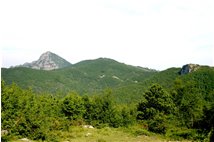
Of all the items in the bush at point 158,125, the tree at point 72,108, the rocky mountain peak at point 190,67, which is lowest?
the bush at point 158,125

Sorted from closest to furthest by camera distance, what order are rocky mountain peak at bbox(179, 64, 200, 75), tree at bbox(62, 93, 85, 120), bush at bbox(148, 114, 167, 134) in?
1. bush at bbox(148, 114, 167, 134)
2. tree at bbox(62, 93, 85, 120)
3. rocky mountain peak at bbox(179, 64, 200, 75)

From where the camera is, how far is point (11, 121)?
91.4ft

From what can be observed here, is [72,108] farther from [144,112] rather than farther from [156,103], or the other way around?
[156,103]

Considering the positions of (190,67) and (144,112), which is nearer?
(144,112)

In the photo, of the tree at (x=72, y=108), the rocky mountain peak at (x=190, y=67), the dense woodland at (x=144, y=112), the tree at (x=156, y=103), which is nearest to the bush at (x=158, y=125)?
the dense woodland at (x=144, y=112)

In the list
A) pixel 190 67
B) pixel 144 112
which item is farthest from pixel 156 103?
pixel 190 67

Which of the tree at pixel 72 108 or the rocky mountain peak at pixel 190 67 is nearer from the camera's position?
the tree at pixel 72 108

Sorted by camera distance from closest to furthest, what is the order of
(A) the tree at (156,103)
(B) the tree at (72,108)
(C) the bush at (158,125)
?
1. (C) the bush at (158,125)
2. (B) the tree at (72,108)
3. (A) the tree at (156,103)

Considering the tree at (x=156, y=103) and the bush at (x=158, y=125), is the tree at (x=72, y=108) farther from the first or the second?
the bush at (x=158, y=125)

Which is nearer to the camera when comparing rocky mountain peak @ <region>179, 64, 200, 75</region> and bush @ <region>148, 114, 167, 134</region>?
bush @ <region>148, 114, 167, 134</region>

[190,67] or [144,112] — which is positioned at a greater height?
[190,67]

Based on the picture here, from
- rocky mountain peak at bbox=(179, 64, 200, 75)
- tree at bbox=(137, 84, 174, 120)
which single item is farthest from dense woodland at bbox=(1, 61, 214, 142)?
rocky mountain peak at bbox=(179, 64, 200, 75)

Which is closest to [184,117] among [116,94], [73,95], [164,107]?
[164,107]

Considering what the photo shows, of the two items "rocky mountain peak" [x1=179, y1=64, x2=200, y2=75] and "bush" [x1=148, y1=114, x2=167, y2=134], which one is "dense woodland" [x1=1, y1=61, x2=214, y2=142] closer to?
"bush" [x1=148, y1=114, x2=167, y2=134]
